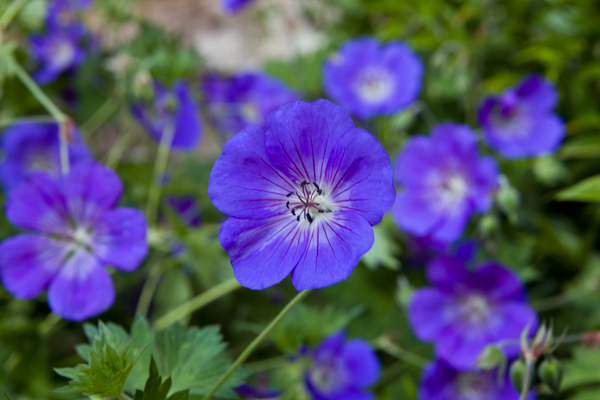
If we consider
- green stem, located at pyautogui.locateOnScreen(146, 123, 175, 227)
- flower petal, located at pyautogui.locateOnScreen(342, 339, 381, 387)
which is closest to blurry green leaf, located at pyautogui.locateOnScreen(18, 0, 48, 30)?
green stem, located at pyautogui.locateOnScreen(146, 123, 175, 227)

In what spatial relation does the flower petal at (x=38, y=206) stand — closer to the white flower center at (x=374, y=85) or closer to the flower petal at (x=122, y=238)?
the flower petal at (x=122, y=238)

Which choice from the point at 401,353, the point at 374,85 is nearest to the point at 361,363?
the point at 401,353

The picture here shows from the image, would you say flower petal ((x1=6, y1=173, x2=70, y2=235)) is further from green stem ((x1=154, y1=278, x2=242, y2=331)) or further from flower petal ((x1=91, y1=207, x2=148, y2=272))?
green stem ((x1=154, y1=278, x2=242, y2=331))

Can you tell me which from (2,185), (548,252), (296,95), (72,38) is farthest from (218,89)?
(548,252)

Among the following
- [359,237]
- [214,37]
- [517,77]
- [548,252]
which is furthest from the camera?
[214,37]

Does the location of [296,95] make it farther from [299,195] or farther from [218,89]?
[299,195]

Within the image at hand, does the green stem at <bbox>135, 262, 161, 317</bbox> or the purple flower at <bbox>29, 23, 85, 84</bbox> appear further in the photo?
Result: the purple flower at <bbox>29, 23, 85, 84</bbox>
